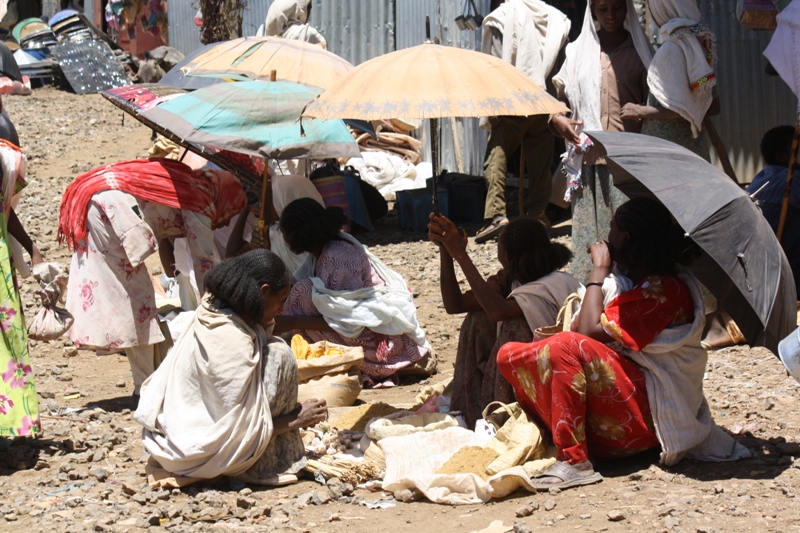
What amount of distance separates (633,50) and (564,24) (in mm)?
3408

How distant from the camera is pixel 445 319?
7.79 m

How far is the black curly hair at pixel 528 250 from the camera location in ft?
15.3

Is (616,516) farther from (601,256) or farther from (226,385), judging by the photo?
(226,385)

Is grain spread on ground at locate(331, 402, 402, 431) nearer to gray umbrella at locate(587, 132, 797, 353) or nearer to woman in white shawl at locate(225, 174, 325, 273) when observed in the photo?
woman in white shawl at locate(225, 174, 325, 273)

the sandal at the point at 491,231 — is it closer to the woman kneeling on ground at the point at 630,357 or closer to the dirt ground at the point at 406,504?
the dirt ground at the point at 406,504

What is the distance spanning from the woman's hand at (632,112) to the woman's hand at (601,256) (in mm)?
2059

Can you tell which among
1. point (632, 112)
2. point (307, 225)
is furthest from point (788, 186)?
point (307, 225)

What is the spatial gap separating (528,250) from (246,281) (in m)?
1.39

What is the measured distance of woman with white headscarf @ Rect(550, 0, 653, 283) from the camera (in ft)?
19.9

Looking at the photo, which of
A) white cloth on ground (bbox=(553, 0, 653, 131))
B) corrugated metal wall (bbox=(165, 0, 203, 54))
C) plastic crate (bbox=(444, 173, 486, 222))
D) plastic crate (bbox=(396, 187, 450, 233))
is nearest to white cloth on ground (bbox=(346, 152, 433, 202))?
plastic crate (bbox=(396, 187, 450, 233))

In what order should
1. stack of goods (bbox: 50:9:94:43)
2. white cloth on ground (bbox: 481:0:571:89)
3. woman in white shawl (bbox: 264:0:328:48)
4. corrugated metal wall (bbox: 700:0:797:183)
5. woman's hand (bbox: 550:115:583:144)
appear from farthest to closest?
stack of goods (bbox: 50:9:94:43) < woman in white shawl (bbox: 264:0:328:48) < white cloth on ground (bbox: 481:0:571:89) < corrugated metal wall (bbox: 700:0:797:183) < woman's hand (bbox: 550:115:583:144)

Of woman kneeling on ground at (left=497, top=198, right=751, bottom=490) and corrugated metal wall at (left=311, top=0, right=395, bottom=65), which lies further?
corrugated metal wall at (left=311, top=0, right=395, bottom=65)

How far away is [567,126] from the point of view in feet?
20.4

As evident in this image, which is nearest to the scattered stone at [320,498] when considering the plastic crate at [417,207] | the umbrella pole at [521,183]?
the umbrella pole at [521,183]
